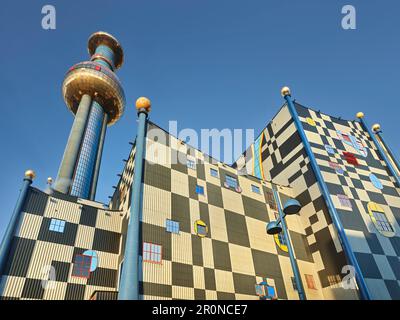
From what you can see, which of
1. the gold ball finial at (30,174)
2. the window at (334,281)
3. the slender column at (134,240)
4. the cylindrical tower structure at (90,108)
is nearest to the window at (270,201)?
the window at (334,281)

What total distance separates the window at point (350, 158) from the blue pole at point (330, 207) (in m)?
5.06

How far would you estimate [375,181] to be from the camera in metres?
26.3

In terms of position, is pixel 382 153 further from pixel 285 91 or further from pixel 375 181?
pixel 285 91

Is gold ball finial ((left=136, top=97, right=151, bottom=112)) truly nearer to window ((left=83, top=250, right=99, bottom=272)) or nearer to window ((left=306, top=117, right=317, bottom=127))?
window ((left=83, top=250, right=99, bottom=272))

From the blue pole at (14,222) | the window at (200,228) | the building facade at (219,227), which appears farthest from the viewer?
the window at (200,228)

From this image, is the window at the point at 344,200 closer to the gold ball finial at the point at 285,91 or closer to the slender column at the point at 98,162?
the gold ball finial at the point at 285,91

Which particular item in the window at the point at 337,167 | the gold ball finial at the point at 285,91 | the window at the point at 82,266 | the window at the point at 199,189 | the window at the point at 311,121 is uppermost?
the gold ball finial at the point at 285,91

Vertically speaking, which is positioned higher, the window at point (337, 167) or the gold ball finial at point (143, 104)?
the gold ball finial at point (143, 104)

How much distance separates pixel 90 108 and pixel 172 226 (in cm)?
3054

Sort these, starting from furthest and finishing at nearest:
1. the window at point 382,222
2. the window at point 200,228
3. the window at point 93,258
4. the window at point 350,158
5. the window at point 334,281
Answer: the window at point 350,158, the window at point 382,222, the window at point 334,281, the window at point 200,228, the window at point 93,258

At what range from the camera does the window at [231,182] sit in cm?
2194

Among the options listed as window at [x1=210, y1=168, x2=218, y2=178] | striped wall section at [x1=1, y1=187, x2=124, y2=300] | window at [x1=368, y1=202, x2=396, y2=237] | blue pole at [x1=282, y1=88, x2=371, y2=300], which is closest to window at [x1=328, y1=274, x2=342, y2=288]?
blue pole at [x1=282, y1=88, x2=371, y2=300]
